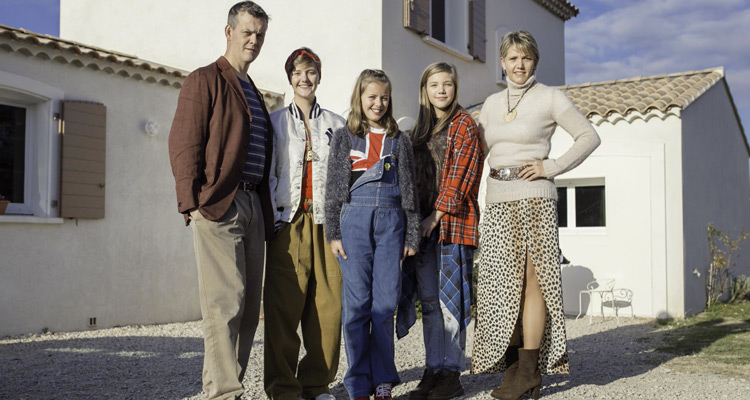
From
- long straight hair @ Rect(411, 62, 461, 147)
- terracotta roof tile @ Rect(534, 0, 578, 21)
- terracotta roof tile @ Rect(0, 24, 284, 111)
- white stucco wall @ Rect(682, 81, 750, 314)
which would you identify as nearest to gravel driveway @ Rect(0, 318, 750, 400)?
long straight hair @ Rect(411, 62, 461, 147)

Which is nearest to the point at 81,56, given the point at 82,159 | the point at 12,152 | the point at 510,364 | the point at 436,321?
the point at 82,159

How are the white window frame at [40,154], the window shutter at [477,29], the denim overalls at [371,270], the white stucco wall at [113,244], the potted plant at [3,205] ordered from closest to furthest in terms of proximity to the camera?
the denim overalls at [371,270] → the potted plant at [3,205] → the white stucco wall at [113,244] → the white window frame at [40,154] → the window shutter at [477,29]

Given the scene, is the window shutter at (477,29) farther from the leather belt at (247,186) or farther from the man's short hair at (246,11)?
the leather belt at (247,186)

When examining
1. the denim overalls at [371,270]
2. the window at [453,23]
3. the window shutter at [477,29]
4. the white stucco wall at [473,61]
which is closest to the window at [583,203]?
the white stucco wall at [473,61]

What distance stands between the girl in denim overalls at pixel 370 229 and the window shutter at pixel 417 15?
5919 millimetres

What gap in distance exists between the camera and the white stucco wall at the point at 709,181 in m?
9.04

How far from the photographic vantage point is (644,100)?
9.09 metres

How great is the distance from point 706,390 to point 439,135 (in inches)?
94.7

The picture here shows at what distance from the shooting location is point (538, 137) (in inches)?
155

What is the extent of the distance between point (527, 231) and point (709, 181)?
737 centimetres

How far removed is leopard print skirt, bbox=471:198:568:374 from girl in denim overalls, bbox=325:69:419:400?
629 millimetres

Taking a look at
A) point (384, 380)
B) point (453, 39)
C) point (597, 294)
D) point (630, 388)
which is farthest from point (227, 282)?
point (453, 39)

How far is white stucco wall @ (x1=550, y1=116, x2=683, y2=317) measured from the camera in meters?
8.67

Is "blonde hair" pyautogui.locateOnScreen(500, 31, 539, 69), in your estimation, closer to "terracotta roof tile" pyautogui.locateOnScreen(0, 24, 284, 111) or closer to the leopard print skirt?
the leopard print skirt
